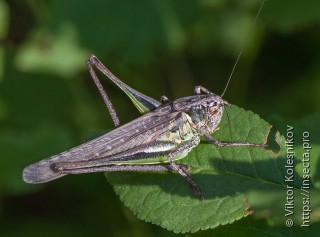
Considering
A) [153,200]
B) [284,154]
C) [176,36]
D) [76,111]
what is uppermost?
[176,36]

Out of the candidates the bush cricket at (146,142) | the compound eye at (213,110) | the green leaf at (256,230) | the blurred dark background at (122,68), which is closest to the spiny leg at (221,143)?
the bush cricket at (146,142)

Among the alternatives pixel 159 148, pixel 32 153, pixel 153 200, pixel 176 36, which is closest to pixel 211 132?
pixel 159 148

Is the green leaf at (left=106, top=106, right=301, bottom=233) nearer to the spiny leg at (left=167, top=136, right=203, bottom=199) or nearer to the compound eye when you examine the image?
the spiny leg at (left=167, top=136, right=203, bottom=199)

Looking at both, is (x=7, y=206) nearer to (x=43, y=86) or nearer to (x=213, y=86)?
(x=43, y=86)

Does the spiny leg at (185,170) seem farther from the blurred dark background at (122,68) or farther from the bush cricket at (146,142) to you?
the blurred dark background at (122,68)

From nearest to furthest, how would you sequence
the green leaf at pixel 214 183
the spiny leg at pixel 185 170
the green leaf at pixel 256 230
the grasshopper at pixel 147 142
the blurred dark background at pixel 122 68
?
the green leaf at pixel 256 230 → the green leaf at pixel 214 183 → the spiny leg at pixel 185 170 → the grasshopper at pixel 147 142 → the blurred dark background at pixel 122 68

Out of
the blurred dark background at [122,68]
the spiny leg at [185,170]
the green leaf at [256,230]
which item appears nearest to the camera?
the green leaf at [256,230]
